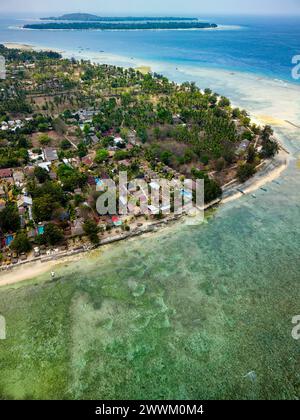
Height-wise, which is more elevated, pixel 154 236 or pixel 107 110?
pixel 107 110

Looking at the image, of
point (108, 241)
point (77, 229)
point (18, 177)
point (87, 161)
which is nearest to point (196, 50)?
point (87, 161)

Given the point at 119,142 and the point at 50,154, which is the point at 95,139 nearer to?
the point at 119,142

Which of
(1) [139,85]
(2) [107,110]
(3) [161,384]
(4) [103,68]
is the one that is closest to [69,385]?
(3) [161,384]

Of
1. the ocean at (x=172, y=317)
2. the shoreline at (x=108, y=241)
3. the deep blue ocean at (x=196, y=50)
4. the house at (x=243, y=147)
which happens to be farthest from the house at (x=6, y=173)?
the deep blue ocean at (x=196, y=50)

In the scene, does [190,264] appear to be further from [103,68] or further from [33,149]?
[103,68]

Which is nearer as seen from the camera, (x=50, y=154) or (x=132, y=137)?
(x=50, y=154)

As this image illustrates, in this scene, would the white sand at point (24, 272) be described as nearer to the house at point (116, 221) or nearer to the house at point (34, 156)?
the house at point (116, 221)
